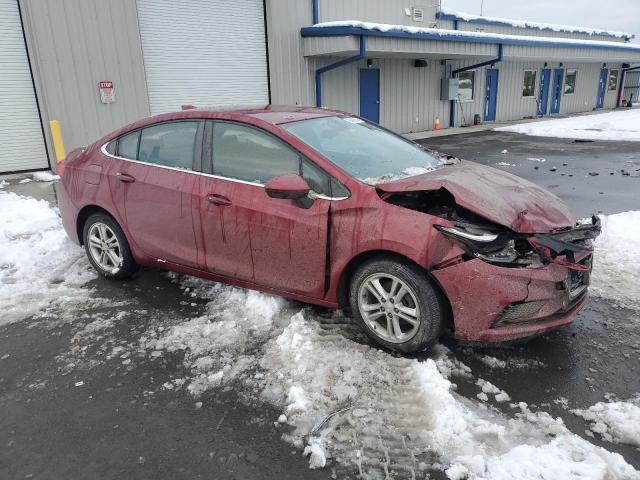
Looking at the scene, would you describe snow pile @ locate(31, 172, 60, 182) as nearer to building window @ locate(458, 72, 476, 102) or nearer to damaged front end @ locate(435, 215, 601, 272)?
damaged front end @ locate(435, 215, 601, 272)

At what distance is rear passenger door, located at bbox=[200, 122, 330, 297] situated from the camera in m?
3.48

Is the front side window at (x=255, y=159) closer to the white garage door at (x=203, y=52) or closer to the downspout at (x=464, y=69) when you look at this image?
the white garage door at (x=203, y=52)

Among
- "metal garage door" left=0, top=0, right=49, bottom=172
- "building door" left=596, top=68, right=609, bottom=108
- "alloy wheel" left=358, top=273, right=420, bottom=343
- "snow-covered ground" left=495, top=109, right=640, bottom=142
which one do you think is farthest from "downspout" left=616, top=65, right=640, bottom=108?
"alloy wheel" left=358, top=273, right=420, bottom=343

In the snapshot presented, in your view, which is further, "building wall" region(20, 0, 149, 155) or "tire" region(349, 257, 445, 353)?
"building wall" region(20, 0, 149, 155)

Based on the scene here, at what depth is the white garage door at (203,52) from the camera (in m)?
12.2

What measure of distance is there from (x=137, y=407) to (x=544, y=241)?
2.65 meters

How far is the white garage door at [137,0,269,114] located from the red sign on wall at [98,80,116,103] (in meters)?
1.03

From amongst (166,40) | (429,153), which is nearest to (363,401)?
(429,153)

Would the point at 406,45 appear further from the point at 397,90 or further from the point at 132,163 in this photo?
the point at 132,163

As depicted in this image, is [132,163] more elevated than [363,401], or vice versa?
[132,163]

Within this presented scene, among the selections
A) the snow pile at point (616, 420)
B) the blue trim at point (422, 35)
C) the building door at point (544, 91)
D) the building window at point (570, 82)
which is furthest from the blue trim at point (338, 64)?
the building window at point (570, 82)

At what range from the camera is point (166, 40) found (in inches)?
488

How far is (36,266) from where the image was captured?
5.10 metres

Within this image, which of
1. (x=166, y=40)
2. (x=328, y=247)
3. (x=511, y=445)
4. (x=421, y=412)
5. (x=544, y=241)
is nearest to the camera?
(x=511, y=445)
